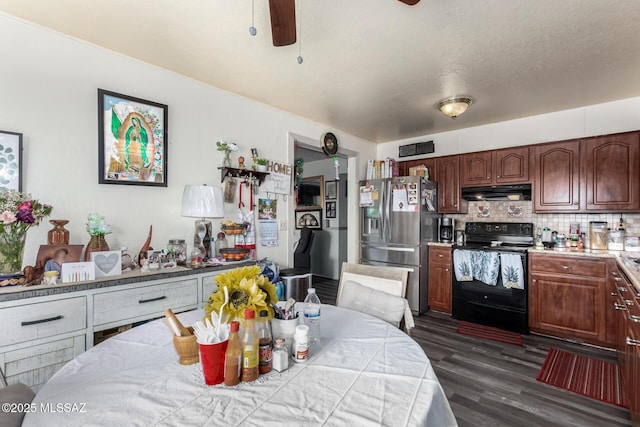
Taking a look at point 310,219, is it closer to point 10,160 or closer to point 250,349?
point 10,160

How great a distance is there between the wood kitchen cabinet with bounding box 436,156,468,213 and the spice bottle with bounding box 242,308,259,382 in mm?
3652

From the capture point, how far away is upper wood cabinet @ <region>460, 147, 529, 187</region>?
3482 mm

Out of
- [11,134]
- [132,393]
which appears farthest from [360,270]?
[11,134]

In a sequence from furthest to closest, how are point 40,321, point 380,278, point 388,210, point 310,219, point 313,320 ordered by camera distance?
1. point 310,219
2. point 388,210
3. point 380,278
4. point 40,321
5. point 313,320

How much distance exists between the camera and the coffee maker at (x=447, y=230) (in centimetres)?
401

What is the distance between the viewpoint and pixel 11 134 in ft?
5.69

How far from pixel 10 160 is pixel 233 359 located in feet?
6.33

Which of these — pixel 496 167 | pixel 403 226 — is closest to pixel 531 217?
pixel 496 167

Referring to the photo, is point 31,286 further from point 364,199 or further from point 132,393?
point 364,199

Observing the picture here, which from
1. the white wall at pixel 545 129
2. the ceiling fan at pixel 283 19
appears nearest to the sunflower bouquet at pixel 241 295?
the ceiling fan at pixel 283 19

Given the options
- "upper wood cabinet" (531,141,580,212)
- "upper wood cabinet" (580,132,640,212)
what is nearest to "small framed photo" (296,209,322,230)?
"upper wood cabinet" (531,141,580,212)

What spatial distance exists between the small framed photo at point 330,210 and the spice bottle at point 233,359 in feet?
16.0

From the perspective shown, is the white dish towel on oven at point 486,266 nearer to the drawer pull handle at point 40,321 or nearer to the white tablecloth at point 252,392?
the white tablecloth at point 252,392

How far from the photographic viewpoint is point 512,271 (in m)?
3.19
